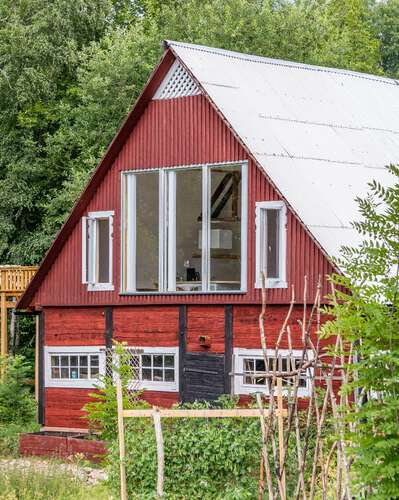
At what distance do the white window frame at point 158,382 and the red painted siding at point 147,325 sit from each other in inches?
3.7

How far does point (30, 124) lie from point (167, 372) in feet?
66.2

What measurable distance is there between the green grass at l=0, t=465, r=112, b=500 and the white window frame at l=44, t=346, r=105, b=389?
799 centimetres

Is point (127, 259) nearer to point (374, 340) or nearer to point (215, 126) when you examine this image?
point (215, 126)

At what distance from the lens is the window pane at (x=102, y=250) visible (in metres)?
26.2

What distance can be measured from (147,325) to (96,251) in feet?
6.61

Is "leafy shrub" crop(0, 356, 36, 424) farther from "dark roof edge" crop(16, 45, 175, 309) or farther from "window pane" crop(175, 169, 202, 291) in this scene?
"window pane" crop(175, 169, 202, 291)

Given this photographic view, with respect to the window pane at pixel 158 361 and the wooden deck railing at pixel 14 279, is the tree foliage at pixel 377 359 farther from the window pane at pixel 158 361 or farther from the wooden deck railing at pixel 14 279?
the wooden deck railing at pixel 14 279

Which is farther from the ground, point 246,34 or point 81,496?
point 246,34

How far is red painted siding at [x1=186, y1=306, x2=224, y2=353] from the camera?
77.9 feet

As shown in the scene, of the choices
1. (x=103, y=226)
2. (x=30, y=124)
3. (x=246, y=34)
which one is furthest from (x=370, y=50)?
(x=103, y=226)

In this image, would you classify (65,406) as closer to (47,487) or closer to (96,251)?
(96,251)

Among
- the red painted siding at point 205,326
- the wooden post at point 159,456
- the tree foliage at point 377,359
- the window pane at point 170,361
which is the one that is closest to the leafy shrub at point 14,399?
the window pane at point 170,361

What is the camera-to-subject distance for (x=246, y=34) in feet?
145

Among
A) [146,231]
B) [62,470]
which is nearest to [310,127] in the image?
[146,231]
